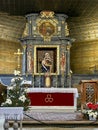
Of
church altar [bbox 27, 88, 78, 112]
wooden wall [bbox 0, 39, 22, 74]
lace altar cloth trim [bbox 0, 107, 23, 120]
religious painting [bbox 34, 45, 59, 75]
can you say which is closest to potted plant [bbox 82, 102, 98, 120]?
lace altar cloth trim [bbox 0, 107, 23, 120]

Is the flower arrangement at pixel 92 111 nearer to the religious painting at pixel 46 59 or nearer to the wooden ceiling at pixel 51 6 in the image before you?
the religious painting at pixel 46 59

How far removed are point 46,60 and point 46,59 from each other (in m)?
0.06

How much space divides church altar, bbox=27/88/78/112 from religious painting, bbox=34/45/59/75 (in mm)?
3761

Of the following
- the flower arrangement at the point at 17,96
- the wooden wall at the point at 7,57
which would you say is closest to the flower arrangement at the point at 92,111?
the flower arrangement at the point at 17,96

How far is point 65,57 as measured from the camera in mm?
18578

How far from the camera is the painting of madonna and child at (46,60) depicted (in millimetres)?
18406

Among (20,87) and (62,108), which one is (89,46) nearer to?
(62,108)

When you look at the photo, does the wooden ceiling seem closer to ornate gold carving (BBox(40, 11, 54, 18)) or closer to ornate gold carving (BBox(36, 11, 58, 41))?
ornate gold carving (BBox(40, 11, 54, 18))

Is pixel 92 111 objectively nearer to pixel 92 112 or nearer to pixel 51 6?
pixel 92 112

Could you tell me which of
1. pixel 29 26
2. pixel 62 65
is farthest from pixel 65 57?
pixel 29 26

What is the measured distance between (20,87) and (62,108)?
15.0 ft

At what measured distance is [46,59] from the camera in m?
18.6

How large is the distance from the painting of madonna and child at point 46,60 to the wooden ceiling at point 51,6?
1952 millimetres

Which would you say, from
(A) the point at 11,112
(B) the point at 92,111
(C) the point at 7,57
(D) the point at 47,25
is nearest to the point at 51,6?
(D) the point at 47,25
